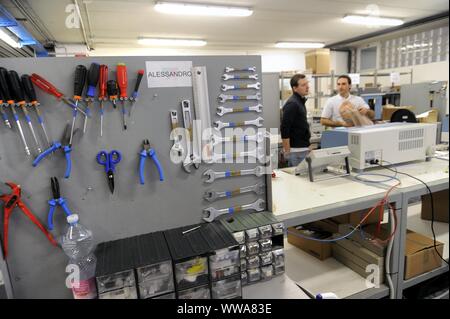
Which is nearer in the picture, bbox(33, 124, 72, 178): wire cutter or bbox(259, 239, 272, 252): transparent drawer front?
bbox(33, 124, 72, 178): wire cutter

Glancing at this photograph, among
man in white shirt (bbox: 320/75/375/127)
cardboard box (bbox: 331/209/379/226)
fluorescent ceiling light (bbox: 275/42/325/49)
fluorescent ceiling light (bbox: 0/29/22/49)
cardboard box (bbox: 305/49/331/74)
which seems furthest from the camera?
fluorescent ceiling light (bbox: 275/42/325/49)

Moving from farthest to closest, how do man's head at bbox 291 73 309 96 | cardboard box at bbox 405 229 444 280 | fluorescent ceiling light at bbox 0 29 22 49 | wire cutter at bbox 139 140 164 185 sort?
man's head at bbox 291 73 309 96 → fluorescent ceiling light at bbox 0 29 22 49 → cardboard box at bbox 405 229 444 280 → wire cutter at bbox 139 140 164 185

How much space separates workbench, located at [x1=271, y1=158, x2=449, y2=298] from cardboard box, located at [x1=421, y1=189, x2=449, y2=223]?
368mm

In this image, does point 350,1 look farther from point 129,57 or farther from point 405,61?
point 129,57

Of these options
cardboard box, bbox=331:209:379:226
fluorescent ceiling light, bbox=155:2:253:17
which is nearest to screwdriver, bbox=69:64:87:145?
cardboard box, bbox=331:209:379:226

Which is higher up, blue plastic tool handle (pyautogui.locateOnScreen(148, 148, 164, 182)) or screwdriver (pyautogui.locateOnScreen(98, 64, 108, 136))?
screwdriver (pyautogui.locateOnScreen(98, 64, 108, 136))

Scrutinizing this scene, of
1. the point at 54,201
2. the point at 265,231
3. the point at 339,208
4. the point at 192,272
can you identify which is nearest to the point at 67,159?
the point at 54,201

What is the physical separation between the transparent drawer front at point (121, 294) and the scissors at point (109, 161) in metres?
0.37

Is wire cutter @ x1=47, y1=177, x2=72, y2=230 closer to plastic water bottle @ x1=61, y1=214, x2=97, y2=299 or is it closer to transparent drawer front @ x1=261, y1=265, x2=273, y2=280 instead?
plastic water bottle @ x1=61, y1=214, x2=97, y2=299

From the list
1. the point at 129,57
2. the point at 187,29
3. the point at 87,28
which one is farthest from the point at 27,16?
the point at 129,57

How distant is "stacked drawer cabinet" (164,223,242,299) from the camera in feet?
3.29

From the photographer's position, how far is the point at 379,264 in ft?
5.23
